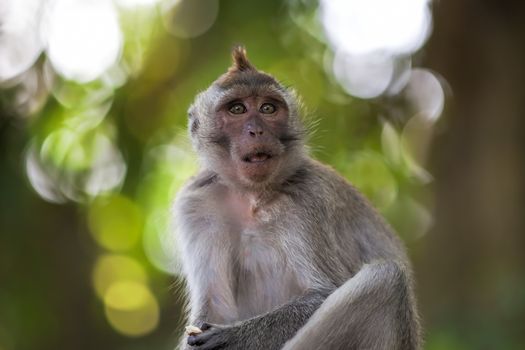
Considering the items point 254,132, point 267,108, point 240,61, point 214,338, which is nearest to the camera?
point 214,338

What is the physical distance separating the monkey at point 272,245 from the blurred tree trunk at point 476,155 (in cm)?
754

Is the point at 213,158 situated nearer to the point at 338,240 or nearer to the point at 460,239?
the point at 338,240

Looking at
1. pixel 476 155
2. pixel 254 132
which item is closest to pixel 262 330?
pixel 254 132

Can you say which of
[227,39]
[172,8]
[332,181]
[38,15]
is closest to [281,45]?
[227,39]

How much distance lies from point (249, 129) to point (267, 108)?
15.4 inches

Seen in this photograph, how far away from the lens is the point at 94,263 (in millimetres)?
21891

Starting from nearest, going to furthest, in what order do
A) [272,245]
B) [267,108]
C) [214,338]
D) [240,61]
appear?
1. [214,338]
2. [272,245]
3. [267,108]
4. [240,61]

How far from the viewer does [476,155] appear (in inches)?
675

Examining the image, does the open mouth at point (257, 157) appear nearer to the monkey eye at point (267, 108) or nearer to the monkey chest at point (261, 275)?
the monkey eye at point (267, 108)

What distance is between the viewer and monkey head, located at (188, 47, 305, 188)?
8086 millimetres

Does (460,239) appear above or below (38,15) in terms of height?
below

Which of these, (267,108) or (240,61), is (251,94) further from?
(240,61)

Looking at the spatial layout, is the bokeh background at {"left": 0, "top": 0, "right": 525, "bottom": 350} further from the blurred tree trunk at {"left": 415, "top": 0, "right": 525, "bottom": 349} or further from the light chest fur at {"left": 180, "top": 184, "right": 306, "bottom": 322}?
the light chest fur at {"left": 180, "top": 184, "right": 306, "bottom": 322}

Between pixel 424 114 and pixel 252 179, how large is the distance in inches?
461
